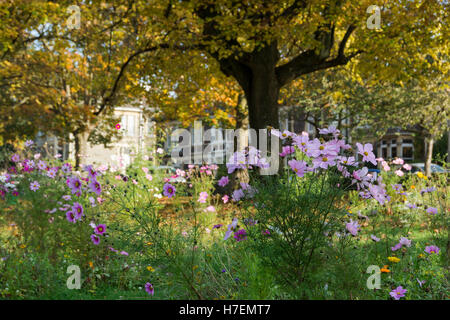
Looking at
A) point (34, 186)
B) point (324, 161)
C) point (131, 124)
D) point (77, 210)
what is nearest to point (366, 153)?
point (324, 161)

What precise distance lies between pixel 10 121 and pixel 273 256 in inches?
826

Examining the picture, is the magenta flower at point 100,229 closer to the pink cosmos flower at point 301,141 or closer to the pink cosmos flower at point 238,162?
the pink cosmos flower at point 238,162

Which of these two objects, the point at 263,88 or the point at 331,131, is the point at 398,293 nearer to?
the point at 331,131

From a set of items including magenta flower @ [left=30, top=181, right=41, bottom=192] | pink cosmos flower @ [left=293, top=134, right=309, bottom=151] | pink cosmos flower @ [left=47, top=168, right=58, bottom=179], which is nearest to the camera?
pink cosmos flower @ [left=293, top=134, right=309, bottom=151]

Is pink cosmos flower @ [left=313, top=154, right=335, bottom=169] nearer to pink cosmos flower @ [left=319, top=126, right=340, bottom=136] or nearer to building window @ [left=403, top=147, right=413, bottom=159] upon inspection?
pink cosmos flower @ [left=319, top=126, right=340, bottom=136]

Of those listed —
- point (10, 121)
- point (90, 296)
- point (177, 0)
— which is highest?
point (177, 0)

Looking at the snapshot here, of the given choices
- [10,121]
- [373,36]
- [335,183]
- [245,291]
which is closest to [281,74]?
[373,36]

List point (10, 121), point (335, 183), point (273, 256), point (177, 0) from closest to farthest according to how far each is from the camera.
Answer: point (273, 256) < point (335, 183) < point (177, 0) < point (10, 121)

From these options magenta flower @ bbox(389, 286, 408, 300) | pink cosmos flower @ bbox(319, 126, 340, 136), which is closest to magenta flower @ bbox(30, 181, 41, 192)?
pink cosmos flower @ bbox(319, 126, 340, 136)

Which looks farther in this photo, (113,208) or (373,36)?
(373,36)

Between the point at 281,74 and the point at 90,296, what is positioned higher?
the point at 281,74

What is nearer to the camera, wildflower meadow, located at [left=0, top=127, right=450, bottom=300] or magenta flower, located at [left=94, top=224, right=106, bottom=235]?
wildflower meadow, located at [left=0, top=127, right=450, bottom=300]
